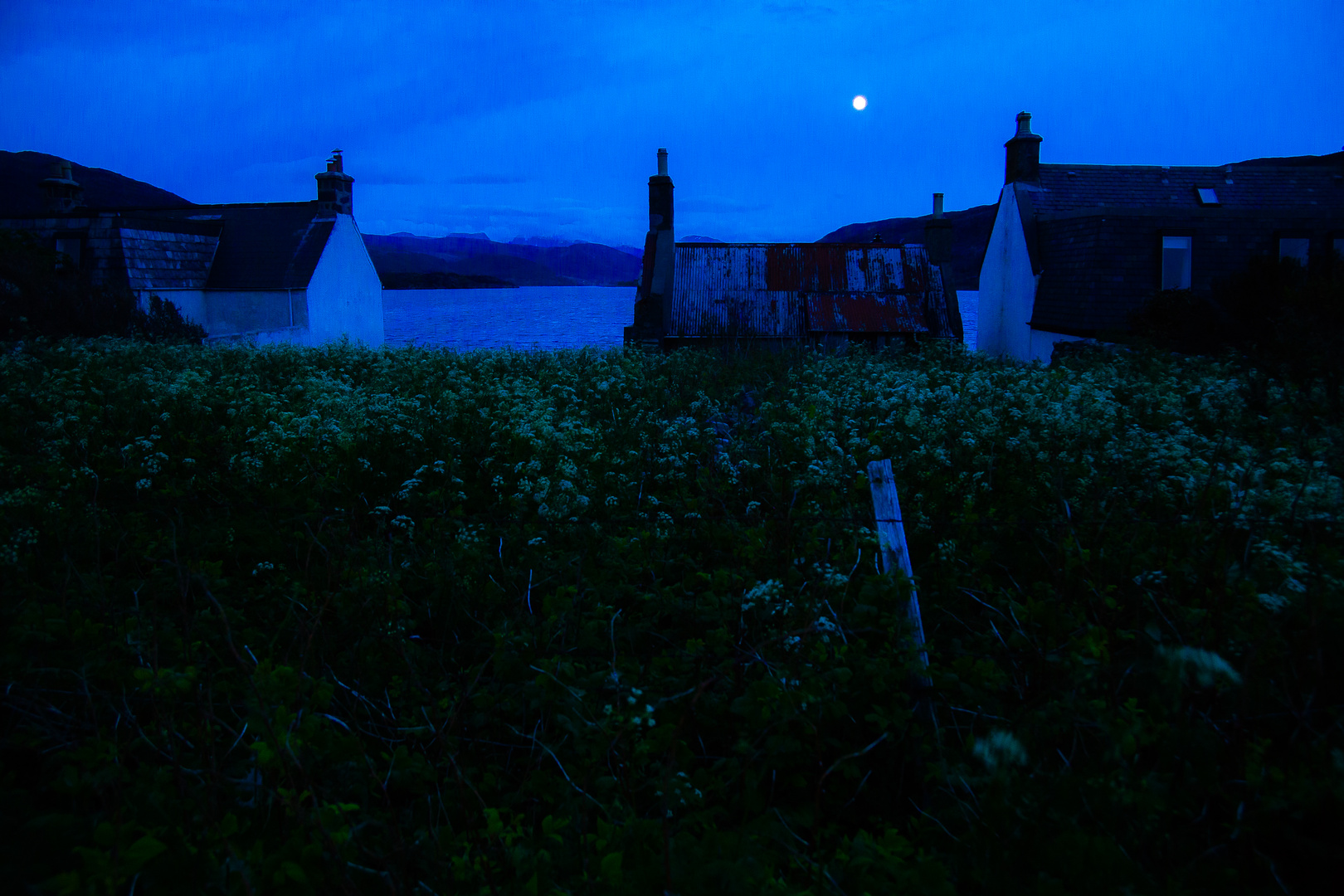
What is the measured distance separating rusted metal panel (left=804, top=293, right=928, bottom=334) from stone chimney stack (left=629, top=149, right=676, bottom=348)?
193 inches

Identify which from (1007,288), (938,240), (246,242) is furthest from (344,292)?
(1007,288)

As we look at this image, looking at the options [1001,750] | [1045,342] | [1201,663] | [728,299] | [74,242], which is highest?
[74,242]

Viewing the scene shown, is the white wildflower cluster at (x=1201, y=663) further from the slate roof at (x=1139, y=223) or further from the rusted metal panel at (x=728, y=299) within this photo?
the rusted metal panel at (x=728, y=299)

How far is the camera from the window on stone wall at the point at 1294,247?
1906 centimetres

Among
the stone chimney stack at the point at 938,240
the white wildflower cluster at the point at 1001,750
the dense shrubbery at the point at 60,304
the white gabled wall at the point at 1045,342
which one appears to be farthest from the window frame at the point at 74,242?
the white wildflower cluster at the point at 1001,750

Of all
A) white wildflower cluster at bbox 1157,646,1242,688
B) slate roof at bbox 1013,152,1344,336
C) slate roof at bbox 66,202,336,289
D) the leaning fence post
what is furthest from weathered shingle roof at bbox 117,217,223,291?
white wildflower cluster at bbox 1157,646,1242,688

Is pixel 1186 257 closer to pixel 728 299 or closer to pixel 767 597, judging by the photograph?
pixel 728 299

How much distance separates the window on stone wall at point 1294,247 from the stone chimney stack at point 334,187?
101 ft

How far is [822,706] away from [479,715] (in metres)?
1.77

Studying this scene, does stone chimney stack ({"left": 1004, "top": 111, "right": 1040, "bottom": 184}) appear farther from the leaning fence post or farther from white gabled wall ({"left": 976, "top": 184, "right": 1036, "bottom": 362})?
the leaning fence post

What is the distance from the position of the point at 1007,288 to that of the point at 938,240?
2.93 m

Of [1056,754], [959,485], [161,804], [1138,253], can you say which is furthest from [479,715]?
[1138,253]

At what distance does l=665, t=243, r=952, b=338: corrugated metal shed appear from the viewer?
25.2 metres

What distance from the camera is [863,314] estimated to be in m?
25.6
